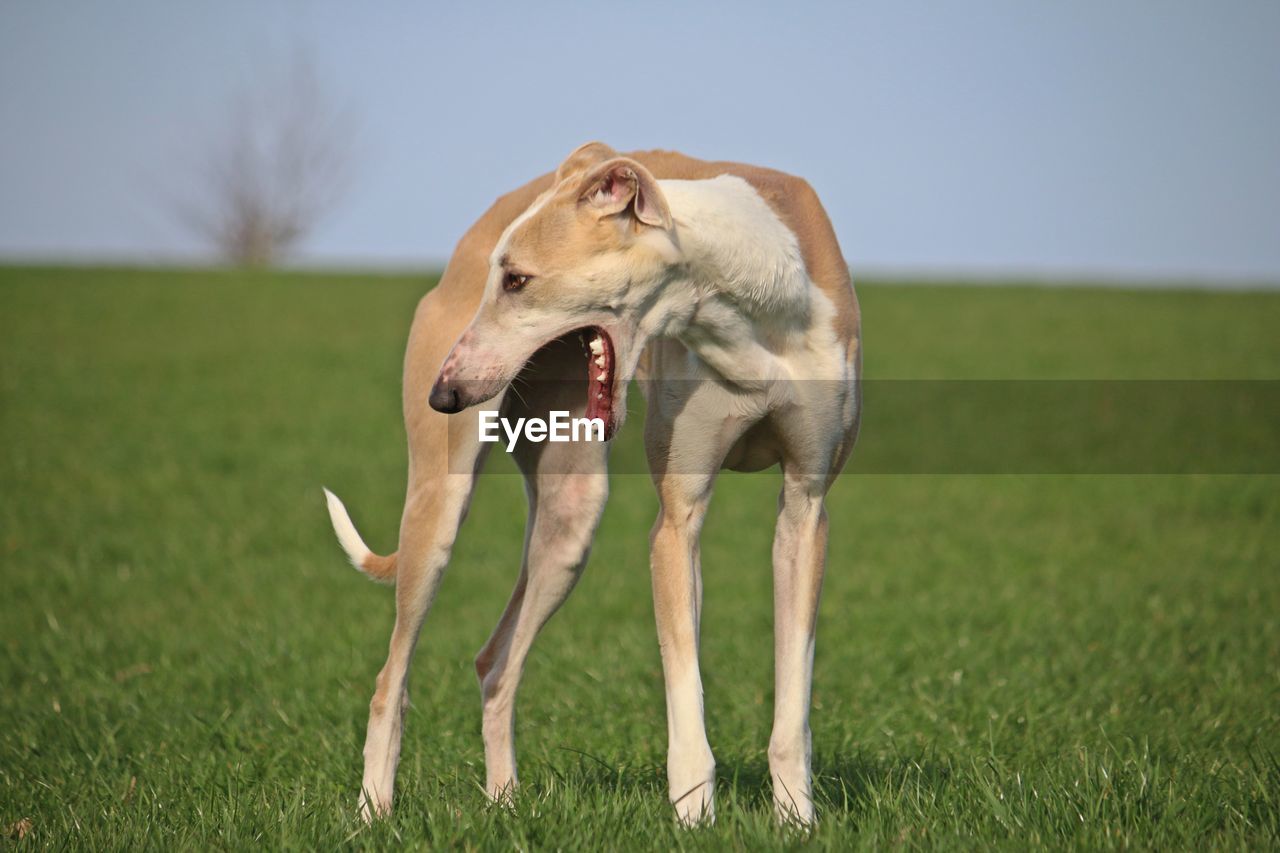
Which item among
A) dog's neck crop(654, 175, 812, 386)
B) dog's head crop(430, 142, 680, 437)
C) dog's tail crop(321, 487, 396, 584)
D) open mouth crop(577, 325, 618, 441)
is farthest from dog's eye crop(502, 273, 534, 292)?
dog's tail crop(321, 487, 396, 584)

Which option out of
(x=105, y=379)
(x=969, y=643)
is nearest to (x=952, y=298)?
(x=105, y=379)

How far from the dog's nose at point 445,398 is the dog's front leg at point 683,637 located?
715 mm

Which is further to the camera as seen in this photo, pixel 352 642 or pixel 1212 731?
pixel 352 642

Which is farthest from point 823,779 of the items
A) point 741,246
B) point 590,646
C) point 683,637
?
point 590,646

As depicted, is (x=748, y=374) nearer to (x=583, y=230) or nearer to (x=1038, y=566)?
(x=583, y=230)

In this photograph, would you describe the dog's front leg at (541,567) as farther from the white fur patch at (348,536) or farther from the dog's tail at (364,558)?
the white fur patch at (348,536)

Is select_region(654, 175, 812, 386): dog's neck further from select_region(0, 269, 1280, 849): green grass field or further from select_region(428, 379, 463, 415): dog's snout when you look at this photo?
select_region(0, 269, 1280, 849): green grass field

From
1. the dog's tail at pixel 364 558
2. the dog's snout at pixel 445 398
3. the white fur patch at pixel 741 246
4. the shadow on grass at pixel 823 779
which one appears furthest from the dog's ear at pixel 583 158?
the shadow on grass at pixel 823 779

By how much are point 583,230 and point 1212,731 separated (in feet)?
11.6

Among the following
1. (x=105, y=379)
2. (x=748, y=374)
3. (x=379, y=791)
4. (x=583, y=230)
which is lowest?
(x=105, y=379)

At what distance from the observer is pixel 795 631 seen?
433cm

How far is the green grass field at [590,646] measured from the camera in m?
4.05

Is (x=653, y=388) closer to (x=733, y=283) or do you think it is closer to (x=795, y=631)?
(x=733, y=283)

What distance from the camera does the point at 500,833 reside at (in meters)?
3.82
